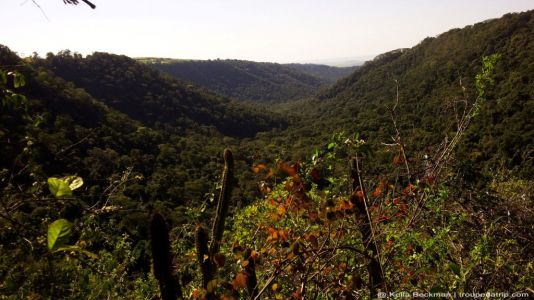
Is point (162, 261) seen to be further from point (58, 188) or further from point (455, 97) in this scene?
point (455, 97)

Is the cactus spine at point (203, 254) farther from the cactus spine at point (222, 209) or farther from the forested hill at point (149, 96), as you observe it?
the forested hill at point (149, 96)

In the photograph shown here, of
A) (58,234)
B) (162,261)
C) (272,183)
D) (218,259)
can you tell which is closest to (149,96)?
(272,183)

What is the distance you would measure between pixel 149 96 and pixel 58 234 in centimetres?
8781


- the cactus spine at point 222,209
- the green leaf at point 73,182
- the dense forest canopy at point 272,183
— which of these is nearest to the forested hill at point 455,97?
the dense forest canopy at point 272,183

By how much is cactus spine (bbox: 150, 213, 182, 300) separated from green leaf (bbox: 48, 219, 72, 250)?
37.5 inches

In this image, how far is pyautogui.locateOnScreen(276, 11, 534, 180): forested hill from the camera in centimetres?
839

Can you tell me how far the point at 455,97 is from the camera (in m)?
4.12

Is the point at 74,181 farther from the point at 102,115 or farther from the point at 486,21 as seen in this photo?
the point at 486,21

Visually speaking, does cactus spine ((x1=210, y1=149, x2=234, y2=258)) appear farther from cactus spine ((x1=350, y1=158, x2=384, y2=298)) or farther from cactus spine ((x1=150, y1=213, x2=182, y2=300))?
cactus spine ((x1=350, y1=158, x2=384, y2=298))

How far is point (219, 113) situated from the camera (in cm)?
9556

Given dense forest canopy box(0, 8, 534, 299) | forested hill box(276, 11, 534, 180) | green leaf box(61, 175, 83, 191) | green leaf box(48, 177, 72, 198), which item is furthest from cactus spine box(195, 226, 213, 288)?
forested hill box(276, 11, 534, 180)

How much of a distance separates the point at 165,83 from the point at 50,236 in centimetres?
9624

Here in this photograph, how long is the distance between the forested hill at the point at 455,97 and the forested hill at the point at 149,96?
17.6 metres

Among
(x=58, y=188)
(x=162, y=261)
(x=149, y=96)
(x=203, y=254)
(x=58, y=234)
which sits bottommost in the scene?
(x=149, y=96)
